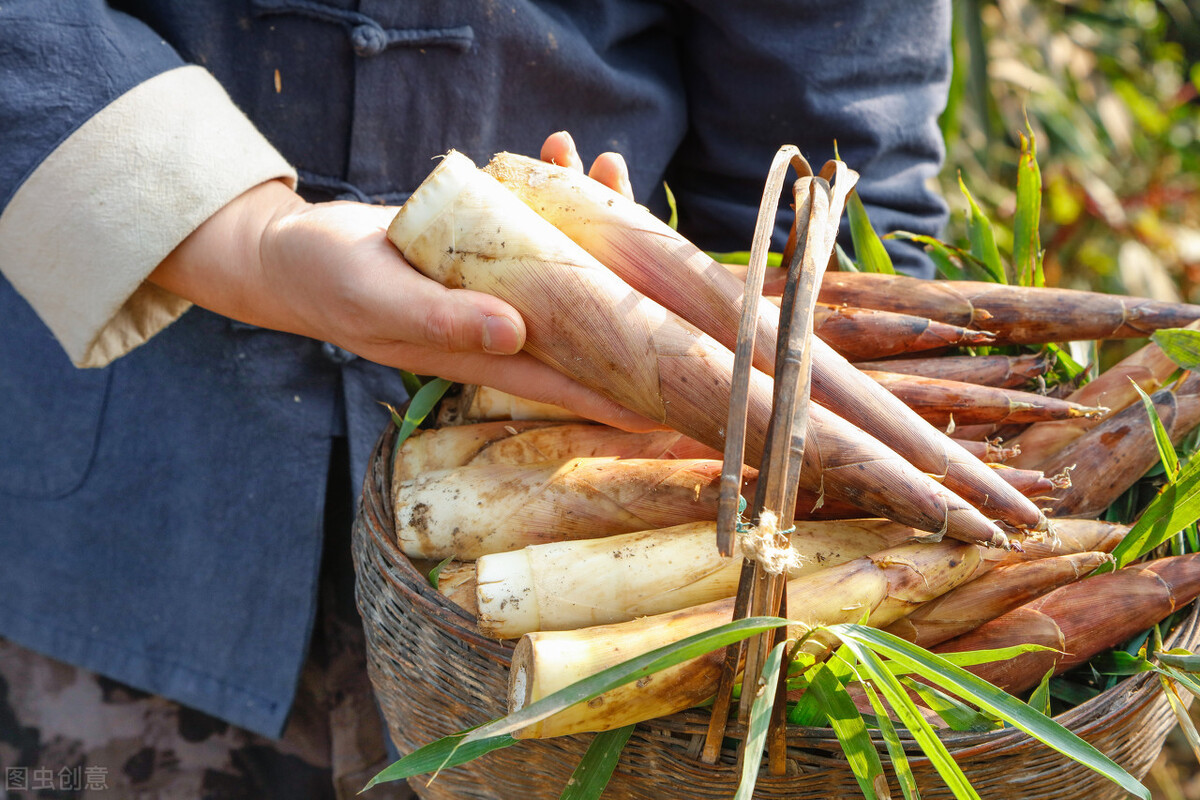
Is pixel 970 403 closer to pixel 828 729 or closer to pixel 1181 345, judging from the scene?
pixel 1181 345

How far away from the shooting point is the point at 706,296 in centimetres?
76

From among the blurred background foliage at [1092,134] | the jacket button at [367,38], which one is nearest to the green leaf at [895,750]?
the jacket button at [367,38]

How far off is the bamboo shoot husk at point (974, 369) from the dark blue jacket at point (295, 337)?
31 cm

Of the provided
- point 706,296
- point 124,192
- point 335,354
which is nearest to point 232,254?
point 124,192

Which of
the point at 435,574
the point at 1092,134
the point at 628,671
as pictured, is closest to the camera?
the point at 628,671

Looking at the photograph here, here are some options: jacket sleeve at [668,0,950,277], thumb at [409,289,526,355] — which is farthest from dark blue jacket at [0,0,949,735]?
thumb at [409,289,526,355]

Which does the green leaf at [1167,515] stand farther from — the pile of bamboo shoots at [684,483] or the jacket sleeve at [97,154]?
the jacket sleeve at [97,154]

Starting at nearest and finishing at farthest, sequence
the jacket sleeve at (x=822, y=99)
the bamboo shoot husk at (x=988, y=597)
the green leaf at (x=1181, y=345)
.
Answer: the bamboo shoot husk at (x=988, y=597) < the green leaf at (x=1181, y=345) < the jacket sleeve at (x=822, y=99)

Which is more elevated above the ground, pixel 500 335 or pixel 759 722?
pixel 500 335

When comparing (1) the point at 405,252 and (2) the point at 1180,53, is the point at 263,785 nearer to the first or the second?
(1) the point at 405,252

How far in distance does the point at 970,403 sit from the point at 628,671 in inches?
20.4

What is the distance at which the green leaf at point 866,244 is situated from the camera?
106 centimetres

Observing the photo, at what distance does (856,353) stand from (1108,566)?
325 mm

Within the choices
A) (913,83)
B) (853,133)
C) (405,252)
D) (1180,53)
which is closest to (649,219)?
(405,252)
